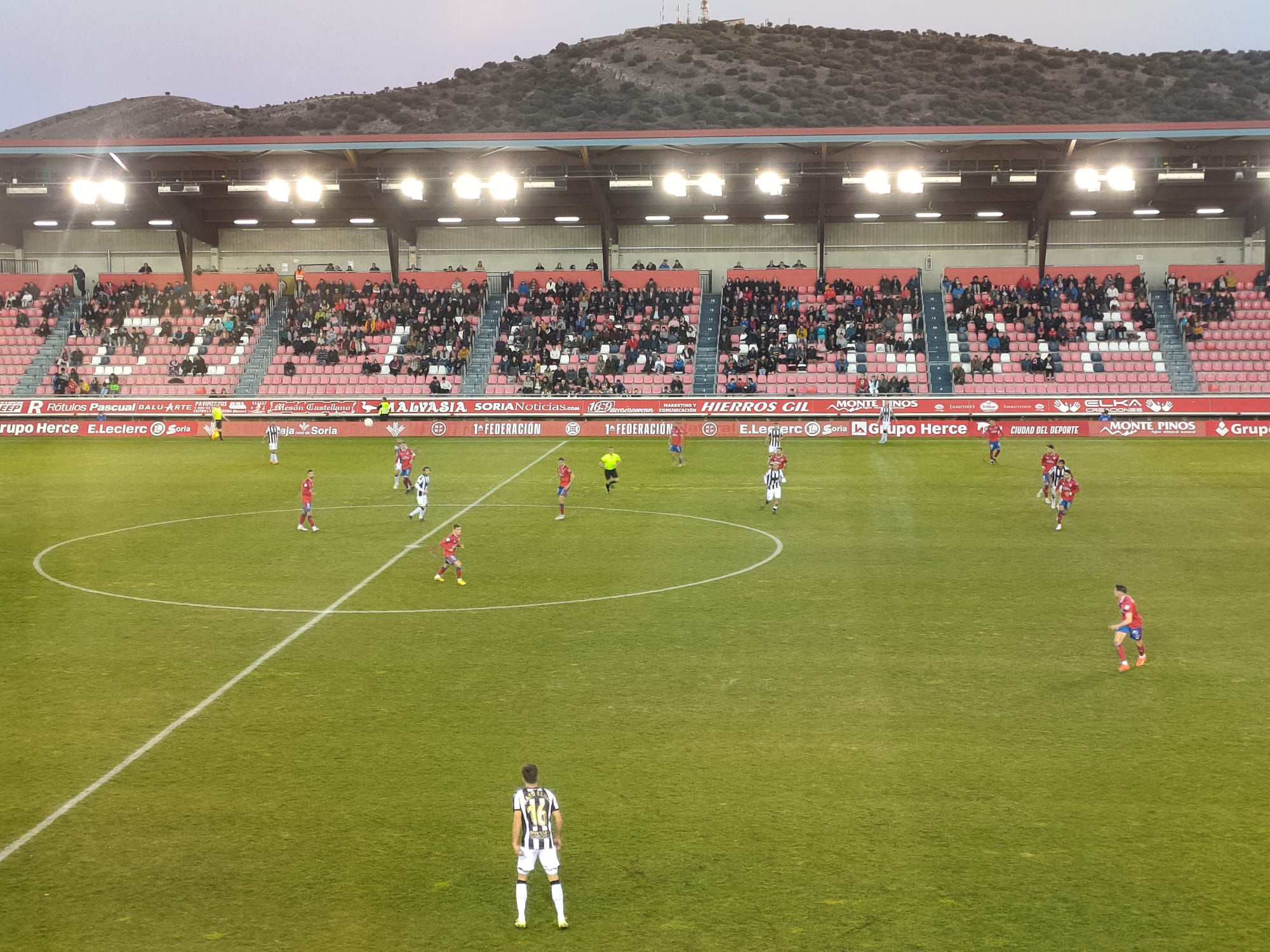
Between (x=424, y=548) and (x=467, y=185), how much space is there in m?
32.5

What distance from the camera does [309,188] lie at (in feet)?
184

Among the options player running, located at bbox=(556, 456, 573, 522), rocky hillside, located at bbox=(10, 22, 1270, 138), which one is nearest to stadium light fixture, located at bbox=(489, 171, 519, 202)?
player running, located at bbox=(556, 456, 573, 522)

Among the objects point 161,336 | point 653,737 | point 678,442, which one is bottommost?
point 653,737

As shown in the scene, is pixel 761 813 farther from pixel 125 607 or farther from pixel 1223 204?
pixel 1223 204

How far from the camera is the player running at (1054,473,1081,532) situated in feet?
92.3

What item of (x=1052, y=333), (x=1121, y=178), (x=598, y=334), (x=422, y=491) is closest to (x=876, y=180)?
(x=1121, y=178)

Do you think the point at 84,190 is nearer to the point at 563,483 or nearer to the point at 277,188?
the point at 277,188

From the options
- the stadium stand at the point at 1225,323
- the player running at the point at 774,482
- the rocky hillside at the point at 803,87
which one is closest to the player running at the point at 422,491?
the player running at the point at 774,482

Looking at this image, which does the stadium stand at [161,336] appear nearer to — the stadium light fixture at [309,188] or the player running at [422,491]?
the stadium light fixture at [309,188]

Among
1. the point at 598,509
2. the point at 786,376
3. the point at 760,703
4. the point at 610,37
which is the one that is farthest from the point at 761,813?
the point at 610,37

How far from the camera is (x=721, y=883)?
10.6 meters

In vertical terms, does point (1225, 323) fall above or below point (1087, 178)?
below

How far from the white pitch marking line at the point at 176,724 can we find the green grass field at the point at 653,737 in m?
0.12

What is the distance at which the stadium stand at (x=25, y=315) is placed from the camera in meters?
62.0
